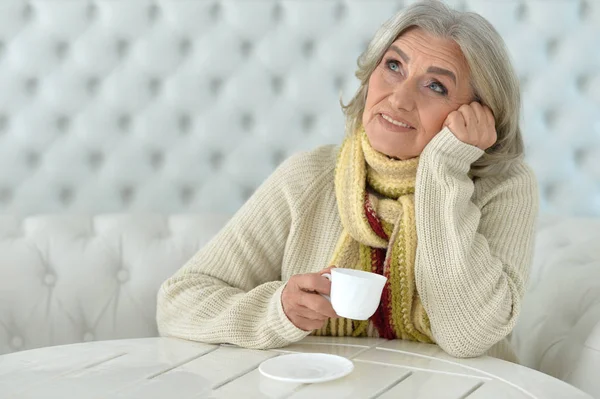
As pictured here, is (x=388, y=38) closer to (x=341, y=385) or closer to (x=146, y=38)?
(x=341, y=385)

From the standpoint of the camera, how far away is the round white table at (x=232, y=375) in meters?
1.22

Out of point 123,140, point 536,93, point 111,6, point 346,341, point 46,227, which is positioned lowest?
point 346,341

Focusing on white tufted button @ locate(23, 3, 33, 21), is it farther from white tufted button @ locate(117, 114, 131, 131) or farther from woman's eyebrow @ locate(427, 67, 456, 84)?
woman's eyebrow @ locate(427, 67, 456, 84)

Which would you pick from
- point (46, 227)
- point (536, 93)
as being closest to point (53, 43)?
point (46, 227)

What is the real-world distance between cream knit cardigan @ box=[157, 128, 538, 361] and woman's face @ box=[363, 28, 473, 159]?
5 centimetres

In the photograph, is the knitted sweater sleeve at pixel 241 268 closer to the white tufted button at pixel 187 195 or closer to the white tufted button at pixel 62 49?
the white tufted button at pixel 187 195

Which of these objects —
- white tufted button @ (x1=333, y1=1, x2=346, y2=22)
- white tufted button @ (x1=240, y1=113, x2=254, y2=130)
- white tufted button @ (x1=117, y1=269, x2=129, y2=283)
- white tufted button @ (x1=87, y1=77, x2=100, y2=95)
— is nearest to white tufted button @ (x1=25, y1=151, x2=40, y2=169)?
white tufted button @ (x1=87, y1=77, x2=100, y2=95)

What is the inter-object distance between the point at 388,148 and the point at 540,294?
71 cm

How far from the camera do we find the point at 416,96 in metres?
1.62

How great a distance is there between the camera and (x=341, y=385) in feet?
4.09

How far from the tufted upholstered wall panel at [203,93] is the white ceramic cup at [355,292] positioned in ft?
4.08

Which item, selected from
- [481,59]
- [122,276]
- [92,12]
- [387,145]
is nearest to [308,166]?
[387,145]

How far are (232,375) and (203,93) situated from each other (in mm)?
1331

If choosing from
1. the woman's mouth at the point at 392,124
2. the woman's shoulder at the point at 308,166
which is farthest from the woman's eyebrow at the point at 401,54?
the woman's shoulder at the point at 308,166
